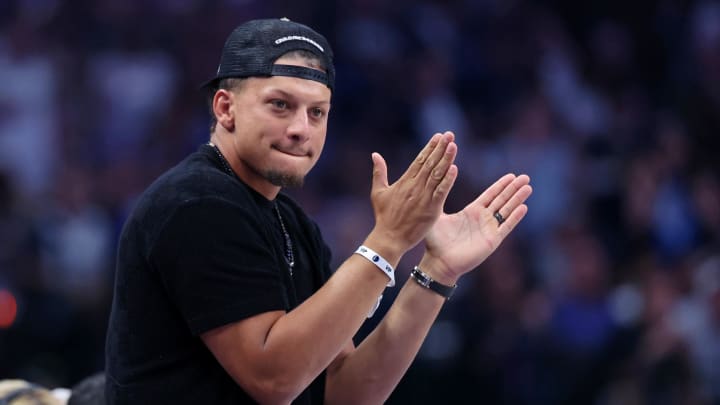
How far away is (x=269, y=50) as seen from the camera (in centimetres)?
257

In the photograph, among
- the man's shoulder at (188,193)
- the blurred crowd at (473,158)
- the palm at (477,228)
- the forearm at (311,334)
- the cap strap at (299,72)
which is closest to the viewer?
the forearm at (311,334)

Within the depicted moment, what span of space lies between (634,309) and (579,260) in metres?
0.45

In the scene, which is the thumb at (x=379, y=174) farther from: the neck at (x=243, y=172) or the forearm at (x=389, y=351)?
the forearm at (x=389, y=351)

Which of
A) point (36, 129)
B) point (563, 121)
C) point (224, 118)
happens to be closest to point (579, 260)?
point (563, 121)

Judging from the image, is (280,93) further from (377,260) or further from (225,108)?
(377,260)

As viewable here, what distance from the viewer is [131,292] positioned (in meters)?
2.50

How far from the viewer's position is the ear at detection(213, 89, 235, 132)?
2.62 metres

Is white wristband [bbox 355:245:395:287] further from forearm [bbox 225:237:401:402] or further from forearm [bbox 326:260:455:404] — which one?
forearm [bbox 326:260:455:404]

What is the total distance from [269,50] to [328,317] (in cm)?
63

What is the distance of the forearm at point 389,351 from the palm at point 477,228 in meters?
0.07

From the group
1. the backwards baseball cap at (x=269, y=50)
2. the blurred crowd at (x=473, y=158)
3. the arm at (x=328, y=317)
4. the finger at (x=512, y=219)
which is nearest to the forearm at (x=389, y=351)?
the finger at (x=512, y=219)

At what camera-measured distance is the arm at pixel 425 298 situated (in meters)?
2.84

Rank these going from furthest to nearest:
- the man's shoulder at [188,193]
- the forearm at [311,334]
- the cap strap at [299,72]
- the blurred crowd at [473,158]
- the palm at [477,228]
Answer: the blurred crowd at [473,158] → the palm at [477,228] → the cap strap at [299,72] → the man's shoulder at [188,193] → the forearm at [311,334]

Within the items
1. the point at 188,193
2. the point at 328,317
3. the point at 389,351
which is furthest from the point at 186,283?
the point at 389,351
